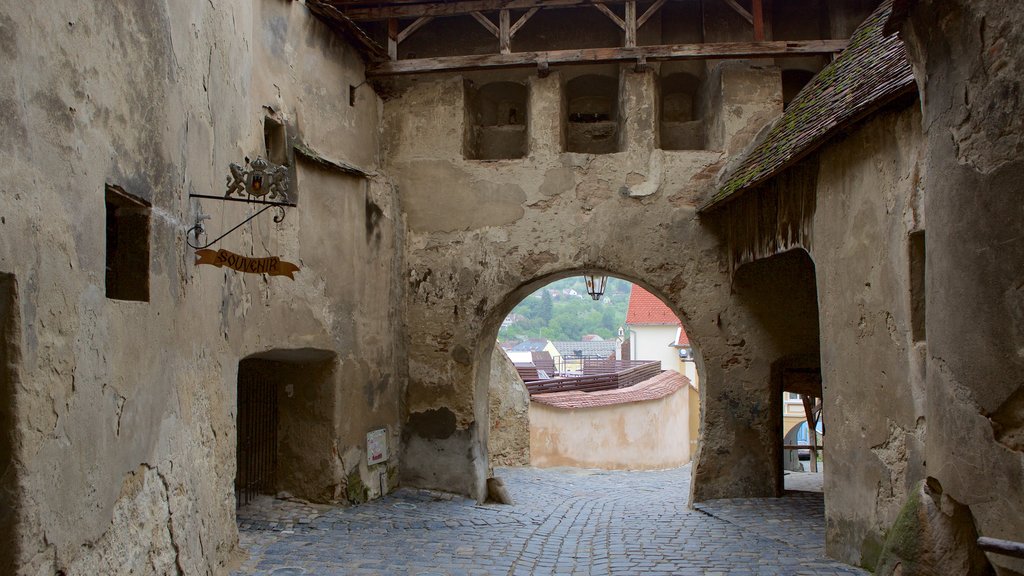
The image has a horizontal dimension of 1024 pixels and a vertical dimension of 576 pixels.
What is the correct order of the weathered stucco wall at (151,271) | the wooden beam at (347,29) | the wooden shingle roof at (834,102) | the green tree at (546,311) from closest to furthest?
the weathered stucco wall at (151,271) < the wooden shingle roof at (834,102) < the wooden beam at (347,29) < the green tree at (546,311)

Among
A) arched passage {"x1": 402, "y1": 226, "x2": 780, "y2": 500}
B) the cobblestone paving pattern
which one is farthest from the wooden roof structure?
the cobblestone paving pattern

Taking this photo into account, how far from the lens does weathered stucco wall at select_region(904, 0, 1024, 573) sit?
308 cm

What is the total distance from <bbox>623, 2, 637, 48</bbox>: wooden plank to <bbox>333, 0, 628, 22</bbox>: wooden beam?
6.1 inches

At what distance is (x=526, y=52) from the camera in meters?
10.8

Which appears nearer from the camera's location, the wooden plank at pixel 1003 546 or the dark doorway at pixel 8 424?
the wooden plank at pixel 1003 546

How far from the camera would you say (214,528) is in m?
6.54

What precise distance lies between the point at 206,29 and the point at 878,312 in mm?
5657

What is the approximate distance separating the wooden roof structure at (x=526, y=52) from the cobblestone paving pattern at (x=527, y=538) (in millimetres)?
5486

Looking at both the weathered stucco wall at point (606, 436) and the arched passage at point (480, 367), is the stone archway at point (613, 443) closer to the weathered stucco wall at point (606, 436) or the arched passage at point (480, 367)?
the weathered stucco wall at point (606, 436)

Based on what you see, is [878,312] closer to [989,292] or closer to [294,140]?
[989,292]

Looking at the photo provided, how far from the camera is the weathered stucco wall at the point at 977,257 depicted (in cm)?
308

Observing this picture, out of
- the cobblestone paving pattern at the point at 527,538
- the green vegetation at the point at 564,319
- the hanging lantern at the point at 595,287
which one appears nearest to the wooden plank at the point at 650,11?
the hanging lantern at the point at 595,287

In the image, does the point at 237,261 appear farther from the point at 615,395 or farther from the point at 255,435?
the point at 615,395

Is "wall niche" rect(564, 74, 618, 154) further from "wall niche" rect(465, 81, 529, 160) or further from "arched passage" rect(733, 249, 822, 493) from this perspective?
"arched passage" rect(733, 249, 822, 493)
